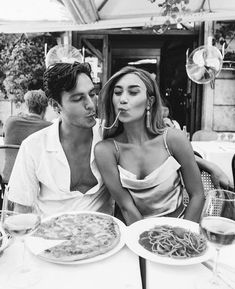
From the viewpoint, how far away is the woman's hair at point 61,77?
1.75m

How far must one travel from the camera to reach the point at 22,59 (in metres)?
6.94

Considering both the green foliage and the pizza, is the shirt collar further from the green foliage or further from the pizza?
the green foliage

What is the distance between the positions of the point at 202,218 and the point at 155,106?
1017 mm

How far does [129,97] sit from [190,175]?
56 centimetres

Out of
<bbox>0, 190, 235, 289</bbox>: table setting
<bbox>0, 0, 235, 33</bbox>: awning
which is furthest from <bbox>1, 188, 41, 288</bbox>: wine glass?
<bbox>0, 0, 235, 33</bbox>: awning

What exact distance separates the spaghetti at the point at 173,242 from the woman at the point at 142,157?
43 centimetres

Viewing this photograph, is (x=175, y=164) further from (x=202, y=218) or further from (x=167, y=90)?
(x=167, y=90)

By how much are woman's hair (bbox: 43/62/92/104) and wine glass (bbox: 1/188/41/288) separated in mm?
899

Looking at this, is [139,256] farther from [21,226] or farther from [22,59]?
[22,59]

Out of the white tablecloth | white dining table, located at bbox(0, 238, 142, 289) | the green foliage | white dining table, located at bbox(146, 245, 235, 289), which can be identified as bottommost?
the white tablecloth

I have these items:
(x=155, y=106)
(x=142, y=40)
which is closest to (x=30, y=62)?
(x=142, y=40)

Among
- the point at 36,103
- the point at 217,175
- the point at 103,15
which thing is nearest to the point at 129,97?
the point at 217,175

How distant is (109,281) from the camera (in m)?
0.90

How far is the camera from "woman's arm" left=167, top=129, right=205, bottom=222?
1663 millimetres
